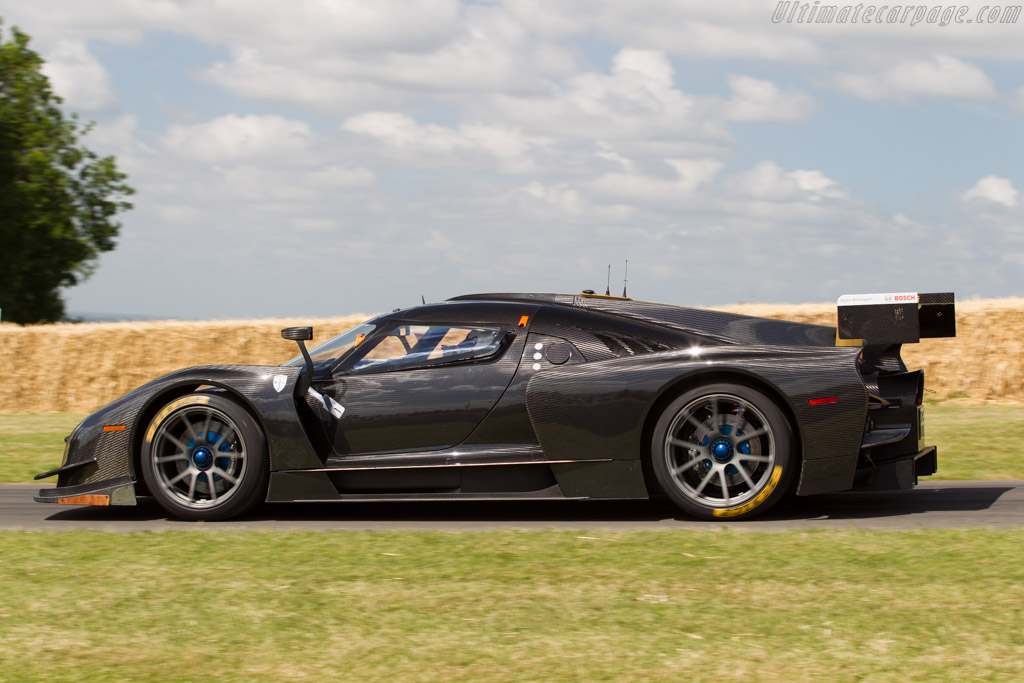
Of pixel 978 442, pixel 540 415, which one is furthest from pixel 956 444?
pixel 540 415

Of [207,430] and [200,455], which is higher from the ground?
[207,430]

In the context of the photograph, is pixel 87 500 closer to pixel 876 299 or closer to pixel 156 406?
pixel 156 406

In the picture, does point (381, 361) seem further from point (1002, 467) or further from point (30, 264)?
point (30, 264)

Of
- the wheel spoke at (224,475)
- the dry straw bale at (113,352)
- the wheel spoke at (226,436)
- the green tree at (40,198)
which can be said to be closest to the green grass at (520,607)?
the wheel spoke at (224,475)

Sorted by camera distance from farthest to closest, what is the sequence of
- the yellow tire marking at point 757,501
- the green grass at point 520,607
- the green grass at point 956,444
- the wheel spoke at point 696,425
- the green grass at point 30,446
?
the green grass at point 30,446
the green grass at point 956,444
the wheel spoke at point 696,425
the yellow tire marking at point 757,501
the green grass at point 520,607

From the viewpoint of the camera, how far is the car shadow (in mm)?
6250

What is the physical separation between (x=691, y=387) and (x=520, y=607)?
7.34 feet

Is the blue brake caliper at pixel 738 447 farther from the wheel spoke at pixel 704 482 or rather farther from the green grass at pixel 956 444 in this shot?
the green grass at pixel 956 444

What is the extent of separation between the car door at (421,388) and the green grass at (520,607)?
78 cm

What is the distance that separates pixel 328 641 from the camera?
3717mm

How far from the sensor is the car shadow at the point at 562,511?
6250 mm

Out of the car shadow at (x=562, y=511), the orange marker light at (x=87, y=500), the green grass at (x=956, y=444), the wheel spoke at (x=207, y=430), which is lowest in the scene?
the car shadow at (x=562, y=511)

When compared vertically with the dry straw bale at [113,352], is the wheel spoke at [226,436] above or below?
below

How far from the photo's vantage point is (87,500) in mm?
6426
